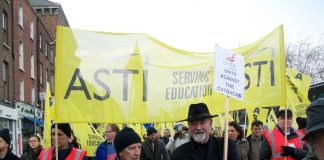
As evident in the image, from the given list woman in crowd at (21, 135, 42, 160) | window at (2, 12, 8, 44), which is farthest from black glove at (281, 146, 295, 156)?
window at (2, 12, 8, 44)

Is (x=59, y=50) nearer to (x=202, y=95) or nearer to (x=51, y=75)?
(x=202, y=95)

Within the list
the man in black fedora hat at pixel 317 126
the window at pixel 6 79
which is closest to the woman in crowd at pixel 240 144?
the man in black fedora hat at pixel 317 126

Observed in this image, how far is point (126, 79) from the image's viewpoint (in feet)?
17.7

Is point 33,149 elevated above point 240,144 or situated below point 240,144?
below

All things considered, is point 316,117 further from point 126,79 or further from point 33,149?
point 33,149

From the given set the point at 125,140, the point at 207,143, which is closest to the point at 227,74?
the point at 207,143

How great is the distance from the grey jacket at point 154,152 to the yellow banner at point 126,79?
161 inches

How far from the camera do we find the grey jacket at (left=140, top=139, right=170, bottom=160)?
9.63m

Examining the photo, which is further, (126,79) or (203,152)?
(126,79)

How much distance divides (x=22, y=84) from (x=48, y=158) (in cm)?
2577

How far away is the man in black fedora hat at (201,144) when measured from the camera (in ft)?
14.5

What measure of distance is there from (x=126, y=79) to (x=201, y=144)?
1.42 m

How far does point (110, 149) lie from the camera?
7.00 m

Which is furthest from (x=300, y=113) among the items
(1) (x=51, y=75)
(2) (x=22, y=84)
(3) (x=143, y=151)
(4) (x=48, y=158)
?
(1) (x=51, y=75)
